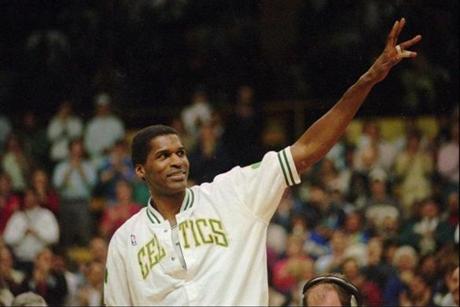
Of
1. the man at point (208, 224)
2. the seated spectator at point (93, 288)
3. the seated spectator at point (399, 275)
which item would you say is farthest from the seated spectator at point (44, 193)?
the man at point (208, 224)

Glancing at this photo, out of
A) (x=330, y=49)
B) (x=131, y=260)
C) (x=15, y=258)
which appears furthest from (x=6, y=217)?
(x=131, y=260)

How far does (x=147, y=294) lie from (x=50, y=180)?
10.2 metres

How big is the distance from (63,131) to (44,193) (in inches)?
64.9

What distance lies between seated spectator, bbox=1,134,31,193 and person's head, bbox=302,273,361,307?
10297mm

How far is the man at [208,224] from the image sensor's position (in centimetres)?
575

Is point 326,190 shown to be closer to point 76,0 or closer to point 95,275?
point 95,275

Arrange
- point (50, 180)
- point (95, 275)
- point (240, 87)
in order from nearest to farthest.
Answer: point (95, 275), point (50, 180), point (240, 87)

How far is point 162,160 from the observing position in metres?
6.02

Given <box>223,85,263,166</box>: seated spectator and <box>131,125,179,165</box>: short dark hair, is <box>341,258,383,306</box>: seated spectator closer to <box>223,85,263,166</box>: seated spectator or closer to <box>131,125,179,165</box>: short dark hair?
<box>223,85,263,166</box>: seated spectator

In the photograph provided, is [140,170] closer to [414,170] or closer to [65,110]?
[414,170]

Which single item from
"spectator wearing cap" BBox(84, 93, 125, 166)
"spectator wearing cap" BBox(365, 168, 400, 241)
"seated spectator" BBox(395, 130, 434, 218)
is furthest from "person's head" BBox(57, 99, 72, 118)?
"seated spectator" BBox(395, 130, 434, 218)

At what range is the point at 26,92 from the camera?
1814cm

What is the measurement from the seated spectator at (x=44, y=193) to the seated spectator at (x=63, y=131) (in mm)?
970

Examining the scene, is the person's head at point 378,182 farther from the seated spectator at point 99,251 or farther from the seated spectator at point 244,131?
the seated spectator at point 99,251
